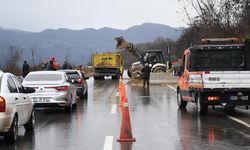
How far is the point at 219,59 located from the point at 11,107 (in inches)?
379

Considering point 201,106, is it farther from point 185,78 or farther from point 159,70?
point 159,70

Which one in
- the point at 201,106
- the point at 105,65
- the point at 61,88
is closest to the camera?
the point at 201,106

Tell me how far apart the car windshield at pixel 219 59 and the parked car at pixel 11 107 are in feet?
25.3

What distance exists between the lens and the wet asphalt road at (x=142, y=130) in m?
11.1

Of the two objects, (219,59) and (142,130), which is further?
(219,59)

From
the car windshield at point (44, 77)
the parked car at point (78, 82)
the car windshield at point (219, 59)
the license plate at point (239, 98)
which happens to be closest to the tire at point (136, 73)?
the parked car at point (78, 82)

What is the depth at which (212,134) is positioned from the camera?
12.9m

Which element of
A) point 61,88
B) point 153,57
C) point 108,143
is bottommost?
point 108,143

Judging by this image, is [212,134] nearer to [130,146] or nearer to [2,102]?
[130,146]

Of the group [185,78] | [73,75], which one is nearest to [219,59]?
[185,78]

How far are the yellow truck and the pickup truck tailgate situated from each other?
3979cm

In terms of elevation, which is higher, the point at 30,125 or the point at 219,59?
the point at 219,59

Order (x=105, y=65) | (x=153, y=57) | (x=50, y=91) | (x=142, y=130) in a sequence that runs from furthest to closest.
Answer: (x=105, y=65)
(x=153, y=57)
(x=50, y=91)
(x=142, y=130)

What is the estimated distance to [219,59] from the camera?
18828 mm
